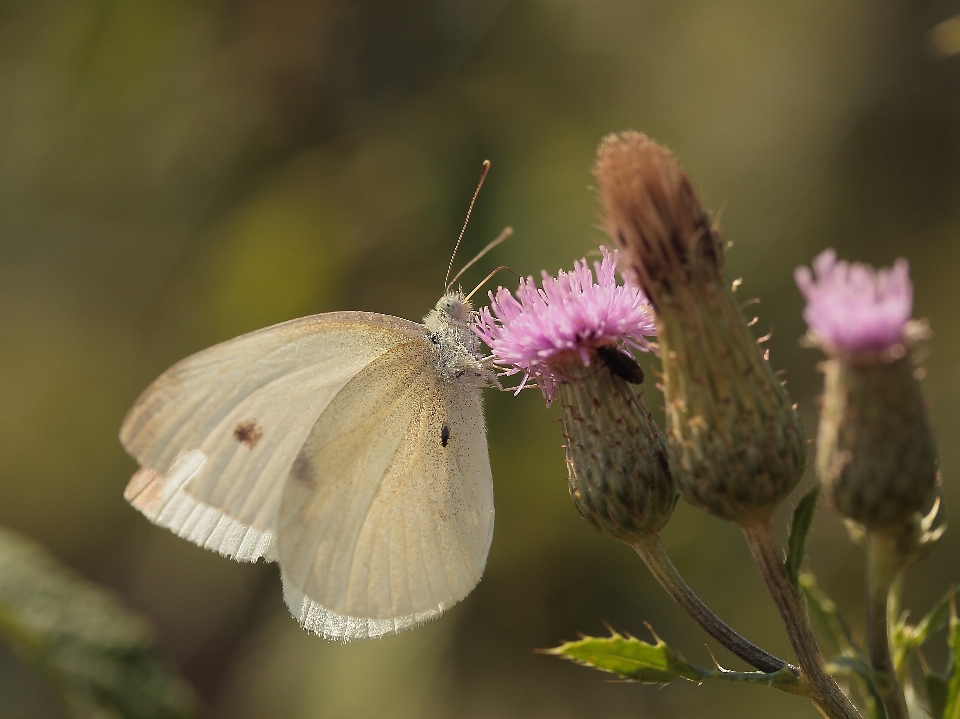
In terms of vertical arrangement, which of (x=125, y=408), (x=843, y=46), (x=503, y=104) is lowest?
(x=125, y=408)

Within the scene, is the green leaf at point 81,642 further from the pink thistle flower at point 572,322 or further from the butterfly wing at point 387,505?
the pink thistle flower at point 572,322

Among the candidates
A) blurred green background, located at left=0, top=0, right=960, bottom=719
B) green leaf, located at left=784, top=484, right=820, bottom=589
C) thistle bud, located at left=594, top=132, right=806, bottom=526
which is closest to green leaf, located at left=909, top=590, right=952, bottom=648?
green leaf, located at left=784, top=484, right=820, bottom=589

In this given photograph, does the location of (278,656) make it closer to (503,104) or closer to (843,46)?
(503,104)

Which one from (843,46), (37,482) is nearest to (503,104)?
(843,46)

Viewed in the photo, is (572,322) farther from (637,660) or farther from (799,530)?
(637,660)

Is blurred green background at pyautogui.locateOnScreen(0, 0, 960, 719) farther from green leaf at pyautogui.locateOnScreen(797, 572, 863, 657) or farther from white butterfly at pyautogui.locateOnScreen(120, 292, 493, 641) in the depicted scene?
green leaf at pyautogui.locateOnScreen(797, 572, 863, 657)

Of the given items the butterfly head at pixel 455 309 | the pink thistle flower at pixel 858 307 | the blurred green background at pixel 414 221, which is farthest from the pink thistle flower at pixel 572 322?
the blurred green background at pixel 414 221
